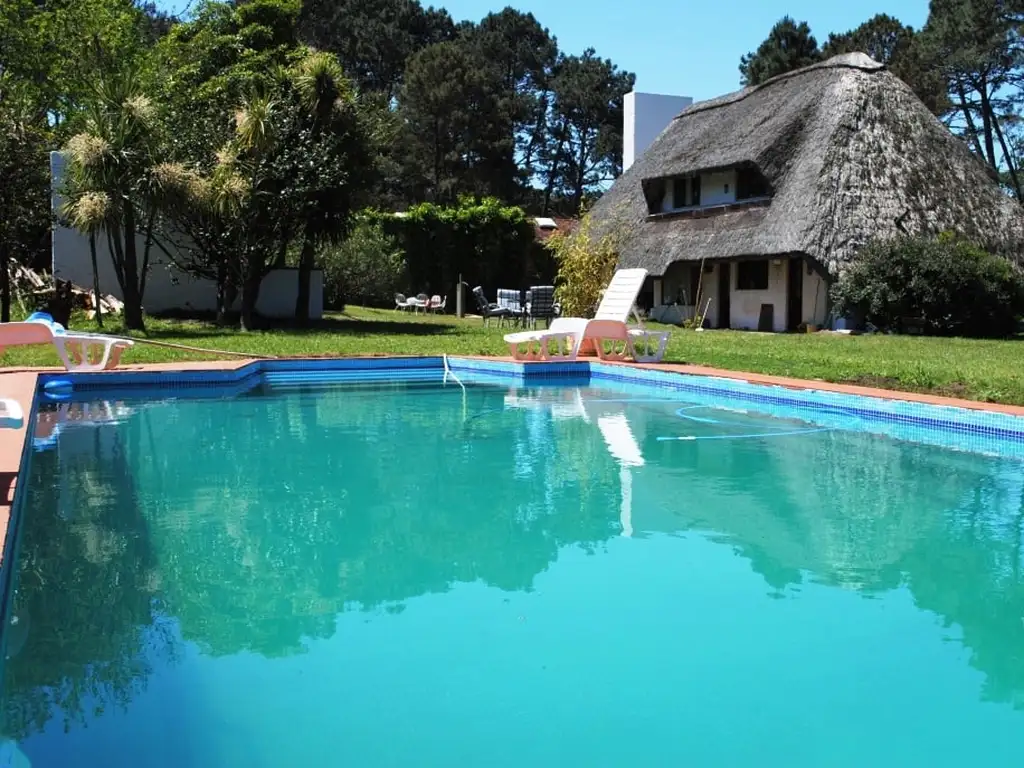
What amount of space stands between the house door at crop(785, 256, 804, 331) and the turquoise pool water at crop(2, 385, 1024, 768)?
1471 cm

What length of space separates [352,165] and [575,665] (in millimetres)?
16192

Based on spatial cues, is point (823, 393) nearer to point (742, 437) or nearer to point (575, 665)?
point (742, 437)

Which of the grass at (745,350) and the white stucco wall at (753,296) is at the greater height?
the white stucco wall at (753,296)

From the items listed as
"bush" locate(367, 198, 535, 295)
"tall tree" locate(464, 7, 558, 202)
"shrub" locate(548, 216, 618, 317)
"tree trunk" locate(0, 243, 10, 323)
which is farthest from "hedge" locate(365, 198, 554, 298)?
"tree trunk" locate(0, 243, 10, 323)

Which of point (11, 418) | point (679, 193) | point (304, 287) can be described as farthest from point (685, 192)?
point (11, 418)

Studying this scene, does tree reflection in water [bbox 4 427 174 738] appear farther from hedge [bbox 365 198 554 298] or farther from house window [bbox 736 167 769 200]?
hedge [bbox 365 198 554 298]

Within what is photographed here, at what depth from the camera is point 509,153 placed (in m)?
42.1

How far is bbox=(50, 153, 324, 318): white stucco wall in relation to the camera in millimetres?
18625

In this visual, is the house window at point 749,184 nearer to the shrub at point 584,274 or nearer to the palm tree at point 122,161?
the shrub at point 584,274

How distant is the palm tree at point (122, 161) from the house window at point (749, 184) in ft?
44.7

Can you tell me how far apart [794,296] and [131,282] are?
45.1 feet

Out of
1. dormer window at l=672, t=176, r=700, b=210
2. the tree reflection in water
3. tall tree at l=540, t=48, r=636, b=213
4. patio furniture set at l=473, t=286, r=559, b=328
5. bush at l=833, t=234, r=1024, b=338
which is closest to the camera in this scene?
the tree reflection in water

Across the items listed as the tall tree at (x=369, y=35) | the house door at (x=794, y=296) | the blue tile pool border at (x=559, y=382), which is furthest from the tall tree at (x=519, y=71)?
the blue tile pool border at (x=559, y=382)

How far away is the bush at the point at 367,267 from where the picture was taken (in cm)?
2712
